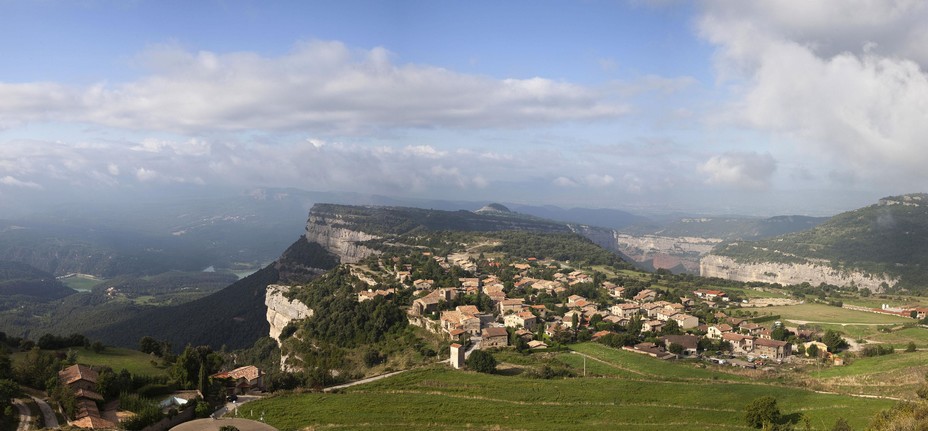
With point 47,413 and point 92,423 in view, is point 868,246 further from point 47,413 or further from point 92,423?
point 47,413

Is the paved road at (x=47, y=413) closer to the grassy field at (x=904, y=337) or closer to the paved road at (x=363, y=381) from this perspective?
the paved road at (x=363, y=381)

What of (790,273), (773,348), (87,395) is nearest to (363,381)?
(87,395)

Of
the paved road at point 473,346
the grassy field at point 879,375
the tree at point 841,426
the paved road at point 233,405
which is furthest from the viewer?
the paved road at point 473,346

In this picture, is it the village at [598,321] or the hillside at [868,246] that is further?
the hillside at [868,246]

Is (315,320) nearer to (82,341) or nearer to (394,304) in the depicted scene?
(394,304)

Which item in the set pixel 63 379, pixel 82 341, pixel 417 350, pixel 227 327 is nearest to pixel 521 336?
pixel 417 350

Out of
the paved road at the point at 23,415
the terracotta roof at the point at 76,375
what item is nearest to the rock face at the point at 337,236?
the terracotta roof at the point at 76,375
